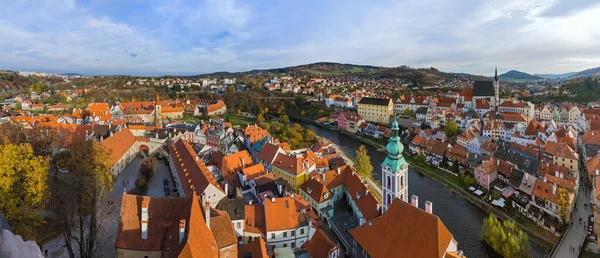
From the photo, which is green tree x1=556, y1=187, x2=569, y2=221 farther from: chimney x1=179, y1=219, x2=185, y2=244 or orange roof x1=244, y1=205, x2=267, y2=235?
chimney x1=179, y1=219, x2=185, y2=244

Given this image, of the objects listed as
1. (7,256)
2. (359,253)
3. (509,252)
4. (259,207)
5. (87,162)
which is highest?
(7,256)

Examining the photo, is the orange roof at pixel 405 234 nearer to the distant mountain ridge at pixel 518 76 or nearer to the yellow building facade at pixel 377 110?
the yellow building facade at pixel 377 110

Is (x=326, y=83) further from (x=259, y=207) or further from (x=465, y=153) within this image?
(x=259, y=207)

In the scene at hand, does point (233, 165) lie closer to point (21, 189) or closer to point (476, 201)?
point (21, 189)

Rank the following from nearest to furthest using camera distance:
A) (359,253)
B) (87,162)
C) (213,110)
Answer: (359,253), (87,162), (213,110)

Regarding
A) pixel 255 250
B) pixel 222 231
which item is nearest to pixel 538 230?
pixel 255 250

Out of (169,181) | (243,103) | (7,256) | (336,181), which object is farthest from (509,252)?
(243,103)
